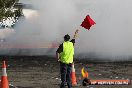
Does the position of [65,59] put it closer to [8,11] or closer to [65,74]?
[65,74]

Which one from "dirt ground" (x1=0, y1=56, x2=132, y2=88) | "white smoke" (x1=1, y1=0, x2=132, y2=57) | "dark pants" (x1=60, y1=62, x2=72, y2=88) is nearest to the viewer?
"dark pants" (x1=60, y1=62, x2=72, y2=88)

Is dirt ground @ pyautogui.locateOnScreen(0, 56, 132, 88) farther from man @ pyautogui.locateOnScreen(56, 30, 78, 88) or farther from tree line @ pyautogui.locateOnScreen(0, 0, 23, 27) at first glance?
tree line @ pyautogui.locateOnScreen(0, 0, 23, 27)

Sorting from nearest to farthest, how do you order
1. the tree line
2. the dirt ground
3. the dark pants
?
1. the dark pants
2. the dirt ground
3. the tree line

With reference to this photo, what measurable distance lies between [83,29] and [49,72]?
13.5 m

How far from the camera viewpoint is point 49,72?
1973 cm

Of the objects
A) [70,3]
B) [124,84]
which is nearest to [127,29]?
[70,3]

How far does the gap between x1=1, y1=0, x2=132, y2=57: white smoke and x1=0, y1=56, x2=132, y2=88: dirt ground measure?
15.7ft

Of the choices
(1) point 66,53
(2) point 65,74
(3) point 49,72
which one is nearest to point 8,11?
(3) point 49,72

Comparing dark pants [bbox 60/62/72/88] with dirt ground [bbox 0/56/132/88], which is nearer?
dark pants [bbox 60/62/72/88]

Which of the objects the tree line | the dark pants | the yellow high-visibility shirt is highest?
the tree line

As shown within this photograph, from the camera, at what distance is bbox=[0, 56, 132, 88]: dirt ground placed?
15.9 meters

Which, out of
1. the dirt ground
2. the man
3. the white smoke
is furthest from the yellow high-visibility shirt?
the white smoke

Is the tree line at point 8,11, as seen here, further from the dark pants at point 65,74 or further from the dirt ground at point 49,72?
the dark pants at point 65,74

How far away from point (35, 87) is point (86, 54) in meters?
14.4
